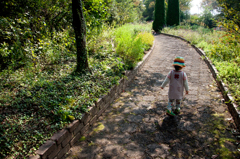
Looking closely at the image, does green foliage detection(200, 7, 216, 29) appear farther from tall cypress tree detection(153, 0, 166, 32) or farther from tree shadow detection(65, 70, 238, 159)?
tree shadow detection(65, 70, 238, 159)

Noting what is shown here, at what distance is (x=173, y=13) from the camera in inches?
904

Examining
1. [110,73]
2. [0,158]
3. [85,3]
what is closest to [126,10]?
[85,3]

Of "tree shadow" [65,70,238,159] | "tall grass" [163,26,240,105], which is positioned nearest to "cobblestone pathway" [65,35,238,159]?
"tree shadow" [65,70,238,159]

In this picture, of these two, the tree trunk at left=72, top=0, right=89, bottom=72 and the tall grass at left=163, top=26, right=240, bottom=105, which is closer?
the tree trunk at left=72, top=0, right=89, bottom=72

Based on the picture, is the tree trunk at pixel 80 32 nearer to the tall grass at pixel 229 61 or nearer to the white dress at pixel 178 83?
the white dress at pixel 178 83

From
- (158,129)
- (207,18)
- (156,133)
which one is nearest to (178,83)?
(158,129)

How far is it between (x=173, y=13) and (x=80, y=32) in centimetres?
2105

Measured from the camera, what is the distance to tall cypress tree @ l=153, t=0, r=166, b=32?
22078mm

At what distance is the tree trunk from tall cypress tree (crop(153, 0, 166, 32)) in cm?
1895

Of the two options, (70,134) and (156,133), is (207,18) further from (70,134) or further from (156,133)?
(70,134)

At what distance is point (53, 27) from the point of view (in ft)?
23.5

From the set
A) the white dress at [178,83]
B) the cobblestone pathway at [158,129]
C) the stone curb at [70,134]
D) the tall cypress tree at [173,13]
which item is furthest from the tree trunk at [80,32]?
the tall cypress tree at [173,13]

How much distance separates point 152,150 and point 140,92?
8.79ft

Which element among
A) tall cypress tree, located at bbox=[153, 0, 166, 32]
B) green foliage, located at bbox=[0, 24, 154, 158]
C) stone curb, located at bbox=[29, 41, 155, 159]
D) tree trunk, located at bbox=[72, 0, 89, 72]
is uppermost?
tall cypress tree, located at bbox=[153, 0, 166, 32]
